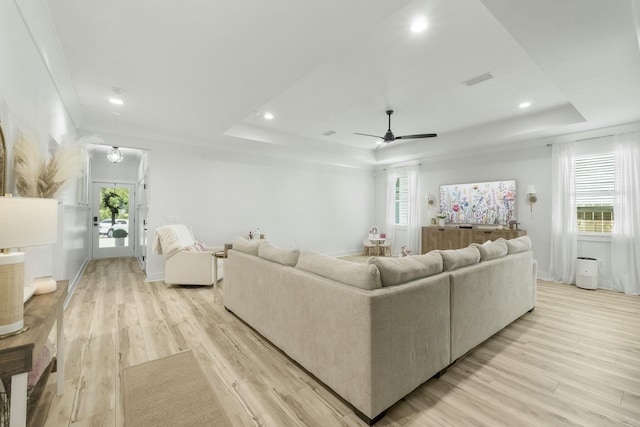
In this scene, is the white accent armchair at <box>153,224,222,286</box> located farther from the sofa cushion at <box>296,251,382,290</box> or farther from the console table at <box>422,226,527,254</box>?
the console table at <box>422,226,527,254</box>

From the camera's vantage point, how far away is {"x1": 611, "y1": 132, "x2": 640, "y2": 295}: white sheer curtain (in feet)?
14.6

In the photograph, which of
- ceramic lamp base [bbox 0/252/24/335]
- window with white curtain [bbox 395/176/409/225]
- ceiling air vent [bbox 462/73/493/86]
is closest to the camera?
ceramic lamp base [bbox 0/252/24/335]

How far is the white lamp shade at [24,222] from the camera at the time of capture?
118 cm

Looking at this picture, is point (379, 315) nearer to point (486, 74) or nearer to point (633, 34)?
point (633, 34)

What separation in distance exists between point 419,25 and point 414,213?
18.0 feet

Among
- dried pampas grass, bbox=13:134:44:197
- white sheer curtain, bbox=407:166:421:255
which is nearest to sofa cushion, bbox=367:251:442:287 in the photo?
dried pampas grass, bbox=13:134:44:197

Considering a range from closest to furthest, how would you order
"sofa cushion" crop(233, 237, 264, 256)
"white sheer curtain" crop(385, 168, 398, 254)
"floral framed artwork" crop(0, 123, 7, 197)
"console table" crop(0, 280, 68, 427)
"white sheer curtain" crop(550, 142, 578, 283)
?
"console table" crop(0, 280, 68, 427) < "floral framed artwork" crop(0, 123, 7, 197) < "sofa cushion" crop(233, 237, 264, 256) < "white sheer curtain" crop(550, 142, 578, 283) < "white sheer curtain" crop(385, 168, 398, 254)

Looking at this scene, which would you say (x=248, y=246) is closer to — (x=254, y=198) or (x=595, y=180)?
(x=254, y=198)

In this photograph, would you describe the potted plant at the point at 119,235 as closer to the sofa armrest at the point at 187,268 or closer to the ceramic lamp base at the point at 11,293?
the sofa armrest at the point at 187,268

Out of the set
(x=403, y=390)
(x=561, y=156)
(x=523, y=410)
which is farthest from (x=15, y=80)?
(x=561, y=156)

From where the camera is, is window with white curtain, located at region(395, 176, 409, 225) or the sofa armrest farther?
window with white curtain, located at region(395, 176, 409, 225)

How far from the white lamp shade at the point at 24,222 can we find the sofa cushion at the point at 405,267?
1.76 m

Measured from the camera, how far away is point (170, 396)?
1932 mm

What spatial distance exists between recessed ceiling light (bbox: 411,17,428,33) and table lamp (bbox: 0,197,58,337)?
295 centimetres
